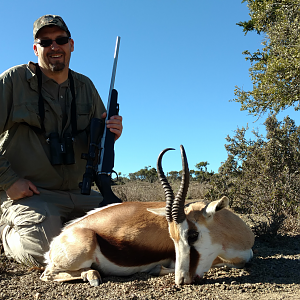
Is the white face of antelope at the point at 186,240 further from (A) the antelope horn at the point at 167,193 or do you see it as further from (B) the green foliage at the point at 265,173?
(B) the green foliage at the point at 265,173

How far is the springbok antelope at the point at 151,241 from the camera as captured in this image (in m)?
3.65

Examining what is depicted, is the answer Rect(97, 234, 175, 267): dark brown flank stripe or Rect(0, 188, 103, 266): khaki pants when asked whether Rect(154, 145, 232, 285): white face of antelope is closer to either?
Rect(97, 234, 175, 267): dark brown flank stripe

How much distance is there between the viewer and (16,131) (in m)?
5.16

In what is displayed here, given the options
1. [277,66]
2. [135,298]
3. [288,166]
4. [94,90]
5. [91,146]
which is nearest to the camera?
[135,298]

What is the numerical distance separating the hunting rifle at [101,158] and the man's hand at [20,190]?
75cm

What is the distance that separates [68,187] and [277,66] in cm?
970

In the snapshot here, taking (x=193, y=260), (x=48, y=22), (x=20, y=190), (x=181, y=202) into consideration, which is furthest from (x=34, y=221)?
(x=48, y=22)

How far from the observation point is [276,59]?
12.8 m

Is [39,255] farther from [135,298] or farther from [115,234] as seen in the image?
A: [135,298]

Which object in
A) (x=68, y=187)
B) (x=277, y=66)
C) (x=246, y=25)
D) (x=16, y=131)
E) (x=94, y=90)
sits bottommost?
(x=68, y=187)

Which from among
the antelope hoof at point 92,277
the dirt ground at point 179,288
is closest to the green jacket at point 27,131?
the dirt ground at point 179,288

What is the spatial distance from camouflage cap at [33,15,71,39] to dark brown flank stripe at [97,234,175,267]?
354 cm

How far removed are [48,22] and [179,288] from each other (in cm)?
447

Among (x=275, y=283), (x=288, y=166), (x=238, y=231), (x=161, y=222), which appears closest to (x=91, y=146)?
(x=161, y=222)
